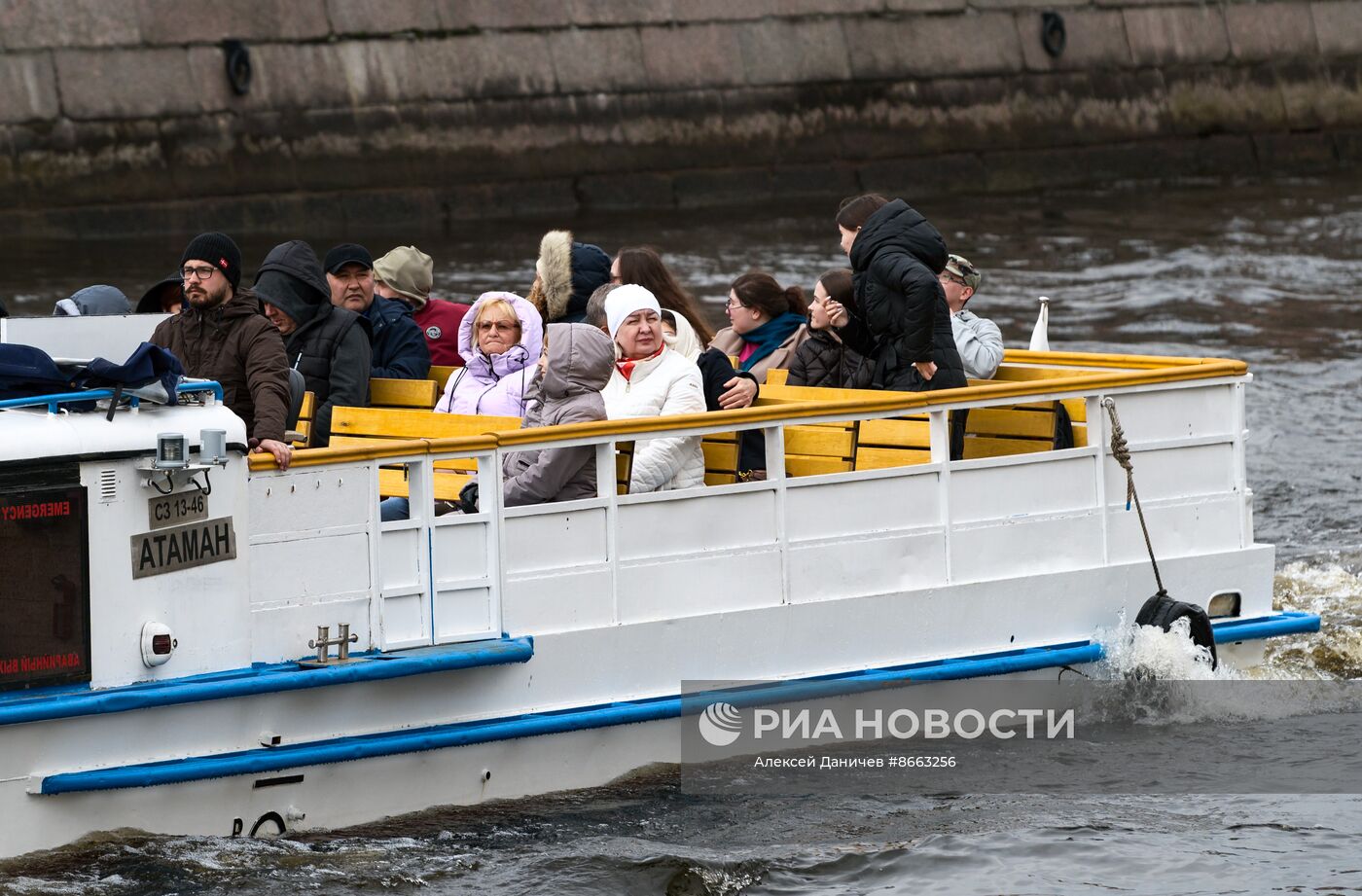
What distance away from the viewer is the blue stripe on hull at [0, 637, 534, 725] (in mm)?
6883

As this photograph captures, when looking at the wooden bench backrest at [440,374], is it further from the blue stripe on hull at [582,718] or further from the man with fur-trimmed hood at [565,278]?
the blue stripe on hull at [582,718]

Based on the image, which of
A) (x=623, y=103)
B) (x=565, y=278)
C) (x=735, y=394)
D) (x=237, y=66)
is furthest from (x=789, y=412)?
(x=623, y=103)

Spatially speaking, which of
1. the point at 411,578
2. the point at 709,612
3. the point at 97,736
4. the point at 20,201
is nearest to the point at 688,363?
the point at 709,612

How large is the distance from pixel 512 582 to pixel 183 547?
125cm

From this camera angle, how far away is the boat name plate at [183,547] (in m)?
7.05

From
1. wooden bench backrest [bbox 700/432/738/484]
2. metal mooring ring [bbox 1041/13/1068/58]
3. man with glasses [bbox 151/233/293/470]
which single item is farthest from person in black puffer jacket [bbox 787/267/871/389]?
metal mooring ring [bbox 1041/13/1068/58]

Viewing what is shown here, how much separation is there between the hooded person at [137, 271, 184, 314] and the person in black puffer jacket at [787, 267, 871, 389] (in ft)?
8.95

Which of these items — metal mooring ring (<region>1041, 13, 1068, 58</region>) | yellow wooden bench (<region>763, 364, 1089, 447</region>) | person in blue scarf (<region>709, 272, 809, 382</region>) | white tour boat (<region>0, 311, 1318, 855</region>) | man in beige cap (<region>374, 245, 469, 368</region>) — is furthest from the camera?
metal mooring ring (<region>1041, 13, 1068, 58</region>)

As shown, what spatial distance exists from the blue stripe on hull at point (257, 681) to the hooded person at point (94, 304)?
9.39ft

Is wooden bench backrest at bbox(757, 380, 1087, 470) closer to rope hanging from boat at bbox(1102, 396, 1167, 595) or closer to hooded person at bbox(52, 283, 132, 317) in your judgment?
rope hanging from boat at bbox(1102, 396, 1167, 595)

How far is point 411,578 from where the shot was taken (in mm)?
7656

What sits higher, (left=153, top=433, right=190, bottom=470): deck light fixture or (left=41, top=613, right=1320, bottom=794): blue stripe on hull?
(left=153, top=433, right=190, bottom=470): deck light fixture

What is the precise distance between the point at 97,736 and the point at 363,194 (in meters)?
16.6

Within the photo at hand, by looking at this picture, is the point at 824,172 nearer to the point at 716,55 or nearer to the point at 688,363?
the point at 716,55
